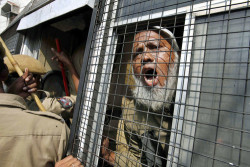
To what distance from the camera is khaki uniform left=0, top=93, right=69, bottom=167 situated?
0.85m

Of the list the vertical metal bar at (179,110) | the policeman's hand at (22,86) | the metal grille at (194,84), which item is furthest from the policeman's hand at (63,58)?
the vertical metal bar at (179,110)

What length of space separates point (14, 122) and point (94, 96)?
1.66 ft

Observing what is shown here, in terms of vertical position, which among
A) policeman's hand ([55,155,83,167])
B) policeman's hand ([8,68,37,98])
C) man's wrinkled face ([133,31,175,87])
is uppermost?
man's wrinkled face ([133,31,175,87])

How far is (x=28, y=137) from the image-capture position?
35.0 inches

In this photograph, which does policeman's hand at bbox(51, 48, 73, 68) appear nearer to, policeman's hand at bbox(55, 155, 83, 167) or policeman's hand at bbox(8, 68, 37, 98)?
policeman's hand at bbox(8, 68, 37, 98)

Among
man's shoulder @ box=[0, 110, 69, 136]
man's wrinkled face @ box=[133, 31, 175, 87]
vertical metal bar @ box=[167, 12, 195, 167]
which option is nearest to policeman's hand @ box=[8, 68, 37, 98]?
man's shoulder @ box=[0, 110, 69, 136]

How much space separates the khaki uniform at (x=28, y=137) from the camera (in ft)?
2.79

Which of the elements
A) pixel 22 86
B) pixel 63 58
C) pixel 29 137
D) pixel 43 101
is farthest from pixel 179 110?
pixel 63 58

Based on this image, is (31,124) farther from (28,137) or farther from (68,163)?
(68,163)

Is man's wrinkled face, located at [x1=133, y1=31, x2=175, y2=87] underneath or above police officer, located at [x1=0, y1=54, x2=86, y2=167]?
above

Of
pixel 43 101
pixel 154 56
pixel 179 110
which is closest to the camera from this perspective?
pixel 179 110

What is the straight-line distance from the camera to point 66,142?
1.06 m

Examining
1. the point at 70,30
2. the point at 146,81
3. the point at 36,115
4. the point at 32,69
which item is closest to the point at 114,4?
the point at 146,81

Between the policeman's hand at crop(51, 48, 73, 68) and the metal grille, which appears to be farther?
the policeman's hand at crop(51, 48, 73, 68)
